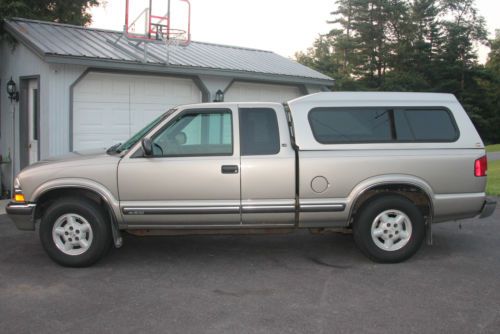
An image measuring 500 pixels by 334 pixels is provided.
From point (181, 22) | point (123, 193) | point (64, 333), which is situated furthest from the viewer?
point (181, 22)

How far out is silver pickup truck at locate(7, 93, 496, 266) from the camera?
5.93 metres

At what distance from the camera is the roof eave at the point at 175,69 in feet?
33.8

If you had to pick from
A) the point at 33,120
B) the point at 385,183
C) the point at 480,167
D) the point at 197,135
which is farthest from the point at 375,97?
the point at 33,120

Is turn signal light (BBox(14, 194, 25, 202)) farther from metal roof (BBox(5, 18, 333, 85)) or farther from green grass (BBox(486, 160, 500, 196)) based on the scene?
green grass (BBox(486, 160, 500, 196))

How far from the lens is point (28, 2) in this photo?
13609 mm

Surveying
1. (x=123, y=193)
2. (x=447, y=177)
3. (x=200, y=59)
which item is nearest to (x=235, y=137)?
(x=123, y=193)

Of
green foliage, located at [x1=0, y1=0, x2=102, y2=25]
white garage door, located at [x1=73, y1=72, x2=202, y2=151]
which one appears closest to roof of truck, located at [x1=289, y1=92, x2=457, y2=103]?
white garage door, located at [x1=73, y1=72, x2=202, y2=151]

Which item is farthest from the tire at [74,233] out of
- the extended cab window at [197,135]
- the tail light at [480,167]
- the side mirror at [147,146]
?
the tail light at [480,167]

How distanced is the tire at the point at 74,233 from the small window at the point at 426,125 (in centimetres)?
359

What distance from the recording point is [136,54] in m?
Answer: 11.8

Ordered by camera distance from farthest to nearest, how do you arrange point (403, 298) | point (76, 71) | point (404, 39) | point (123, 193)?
point (404, 39), point (76, 71), point (123, 193), point (403, 298)

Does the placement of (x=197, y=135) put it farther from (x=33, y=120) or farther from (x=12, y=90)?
(x=12, y=90)

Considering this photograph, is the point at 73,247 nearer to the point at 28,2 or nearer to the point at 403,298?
the point at 403,298

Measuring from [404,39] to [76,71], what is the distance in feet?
127
